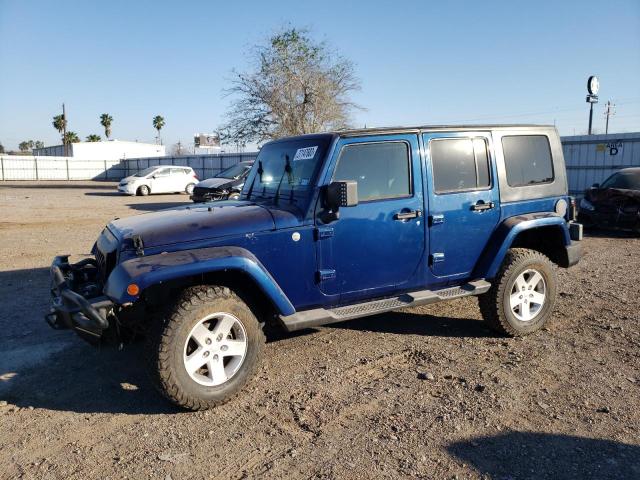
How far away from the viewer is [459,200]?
4711mm

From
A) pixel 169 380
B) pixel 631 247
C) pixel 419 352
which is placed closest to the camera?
pixel 169 380

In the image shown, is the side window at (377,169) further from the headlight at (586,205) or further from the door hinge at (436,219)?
the headlight at (586,205)

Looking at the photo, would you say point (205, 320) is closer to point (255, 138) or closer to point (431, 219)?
point (431, 219)

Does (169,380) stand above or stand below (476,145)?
below

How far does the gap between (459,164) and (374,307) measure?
62.3 inches

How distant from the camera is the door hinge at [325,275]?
4.13m

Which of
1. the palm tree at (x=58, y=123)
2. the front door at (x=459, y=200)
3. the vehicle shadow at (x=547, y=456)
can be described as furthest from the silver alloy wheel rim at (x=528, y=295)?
the palm tree at (x=58, y=123)

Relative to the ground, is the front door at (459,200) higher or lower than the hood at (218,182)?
lower

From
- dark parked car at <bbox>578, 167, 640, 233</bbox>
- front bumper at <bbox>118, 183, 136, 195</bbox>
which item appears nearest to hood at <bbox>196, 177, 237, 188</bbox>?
front bumper at <bbox>118, 183, 136, 195</bbox>

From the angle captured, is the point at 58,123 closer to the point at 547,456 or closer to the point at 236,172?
the point at 236,172

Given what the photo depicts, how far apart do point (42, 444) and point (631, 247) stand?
1008 cm

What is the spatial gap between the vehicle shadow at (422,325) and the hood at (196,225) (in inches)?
73.2

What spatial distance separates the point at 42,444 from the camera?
3271mm

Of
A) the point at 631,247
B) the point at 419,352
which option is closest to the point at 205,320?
the point at 419,352
